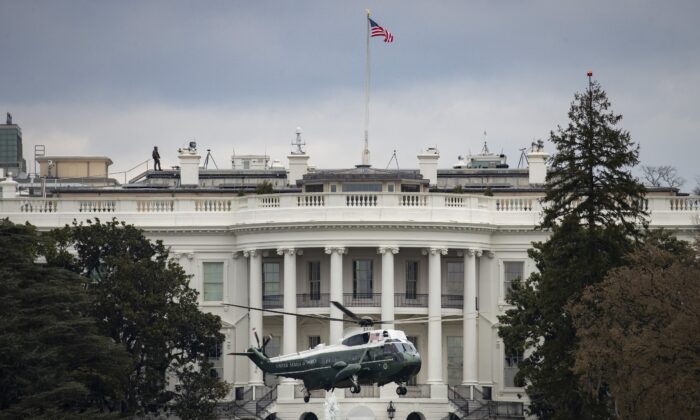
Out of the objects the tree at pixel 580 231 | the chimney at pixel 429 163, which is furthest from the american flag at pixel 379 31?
the tree at pixel 580 231

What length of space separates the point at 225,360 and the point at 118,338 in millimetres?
16163

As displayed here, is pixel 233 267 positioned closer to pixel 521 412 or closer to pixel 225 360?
pixel 225 360

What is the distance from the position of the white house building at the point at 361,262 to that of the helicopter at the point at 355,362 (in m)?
31.9

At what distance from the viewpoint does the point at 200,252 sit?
5787 inches

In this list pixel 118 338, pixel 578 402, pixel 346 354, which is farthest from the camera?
pixel 118 338

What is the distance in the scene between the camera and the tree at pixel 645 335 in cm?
10062

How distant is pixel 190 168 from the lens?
531ft

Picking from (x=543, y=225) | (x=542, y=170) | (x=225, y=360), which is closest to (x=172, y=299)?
(x=225, y=360)

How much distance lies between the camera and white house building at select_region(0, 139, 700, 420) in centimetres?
14262

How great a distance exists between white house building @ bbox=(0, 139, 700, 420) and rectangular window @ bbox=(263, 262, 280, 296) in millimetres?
56

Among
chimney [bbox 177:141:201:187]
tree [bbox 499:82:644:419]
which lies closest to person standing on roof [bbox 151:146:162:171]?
chimney [bbox 177:141:201:187]

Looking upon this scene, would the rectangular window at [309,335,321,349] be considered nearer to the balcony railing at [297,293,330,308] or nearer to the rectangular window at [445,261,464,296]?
the balcony railing at [297,293,330,308]

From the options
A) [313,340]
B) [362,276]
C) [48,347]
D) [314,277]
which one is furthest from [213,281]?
[48,347]

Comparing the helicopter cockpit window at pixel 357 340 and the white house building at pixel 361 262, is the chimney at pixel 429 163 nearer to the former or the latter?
the white house building at pixel 361 262
